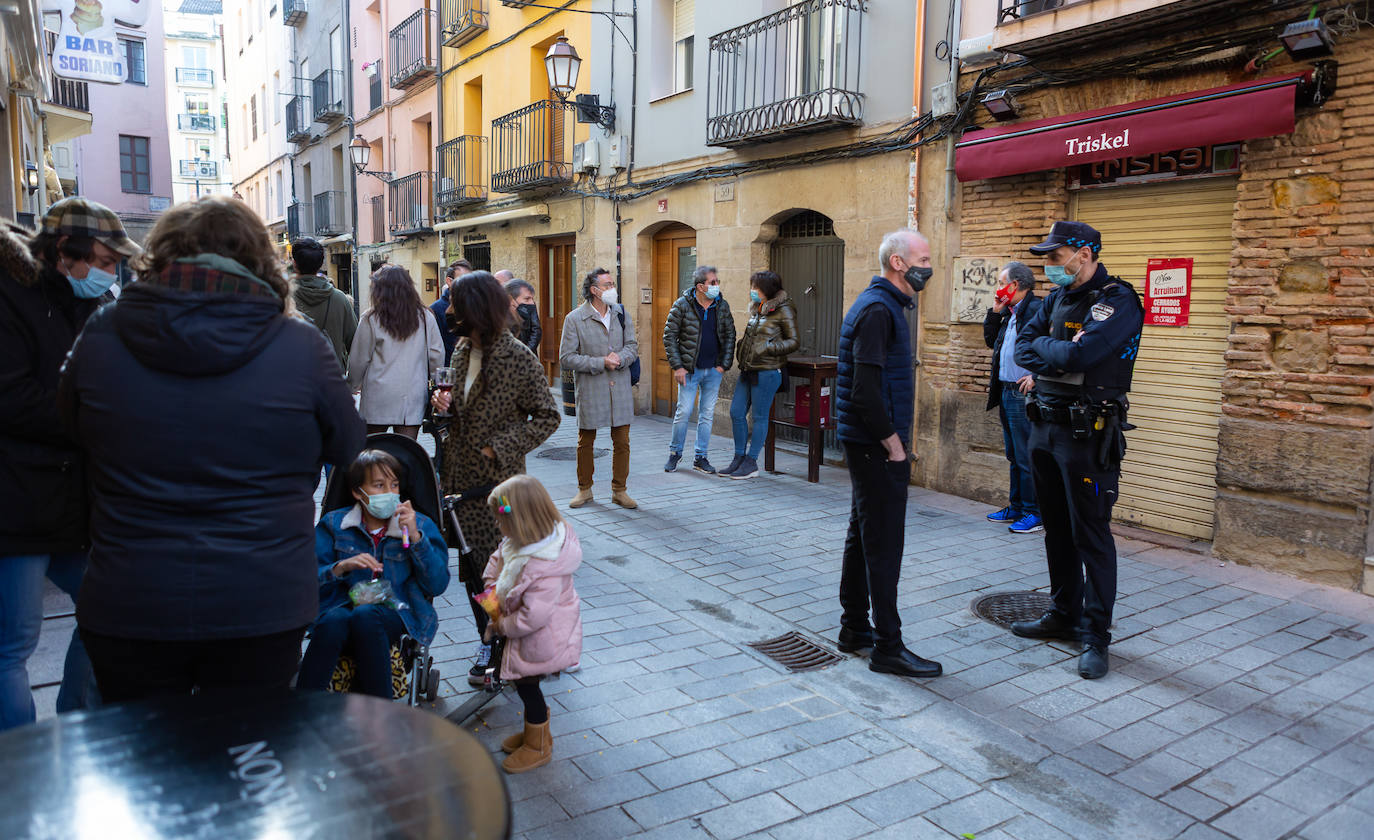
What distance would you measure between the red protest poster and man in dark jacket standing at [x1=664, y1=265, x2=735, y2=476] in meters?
3.56

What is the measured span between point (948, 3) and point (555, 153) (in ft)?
25.0

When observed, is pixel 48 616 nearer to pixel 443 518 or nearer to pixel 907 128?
pixel 443 518

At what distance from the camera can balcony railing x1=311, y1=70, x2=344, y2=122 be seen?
23172 mm

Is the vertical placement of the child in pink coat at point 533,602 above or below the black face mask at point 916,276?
below

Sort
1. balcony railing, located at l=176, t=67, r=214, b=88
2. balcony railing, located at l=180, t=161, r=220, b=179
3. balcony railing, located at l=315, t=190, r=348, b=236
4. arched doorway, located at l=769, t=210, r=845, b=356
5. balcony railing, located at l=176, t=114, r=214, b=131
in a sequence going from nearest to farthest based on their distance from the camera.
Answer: arched doorway, located at l=769, t=210, r=845, b=356 → balcony railing, located at l=315, t=190, r=348, b=236 → balcony railing, located at l=180, t=161, r=220, b=179 → balcony railing, located at l=176, t=67, r=214, b=88 → balcony railing, located at l=176, t=114, r=214, b=131

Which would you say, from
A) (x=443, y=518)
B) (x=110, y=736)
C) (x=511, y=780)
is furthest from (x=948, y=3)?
(x=110, y=736)

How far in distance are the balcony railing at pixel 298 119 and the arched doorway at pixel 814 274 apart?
19792 mm

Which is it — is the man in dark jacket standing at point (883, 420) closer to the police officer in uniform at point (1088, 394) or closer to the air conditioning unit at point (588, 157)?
the police officer in uniform at point (1088, 394)

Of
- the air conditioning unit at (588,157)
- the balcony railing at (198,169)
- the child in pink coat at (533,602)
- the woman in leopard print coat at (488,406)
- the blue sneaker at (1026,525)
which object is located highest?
the balcony railing at (198,169)

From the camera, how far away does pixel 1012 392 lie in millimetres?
7055

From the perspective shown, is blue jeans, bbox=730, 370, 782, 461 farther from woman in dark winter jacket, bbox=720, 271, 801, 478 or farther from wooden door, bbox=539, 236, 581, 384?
wooden door, bbox=539, 236, 581, 384

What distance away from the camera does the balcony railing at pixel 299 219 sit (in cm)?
2594

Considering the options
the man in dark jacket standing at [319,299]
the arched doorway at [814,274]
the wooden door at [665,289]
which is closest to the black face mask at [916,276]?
the man in dark jacket standing at [319,299]

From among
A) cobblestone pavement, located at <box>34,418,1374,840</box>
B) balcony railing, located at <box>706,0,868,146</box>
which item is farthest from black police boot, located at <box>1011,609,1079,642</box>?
balcony railing, located at <box>706,0,868,146</box>
